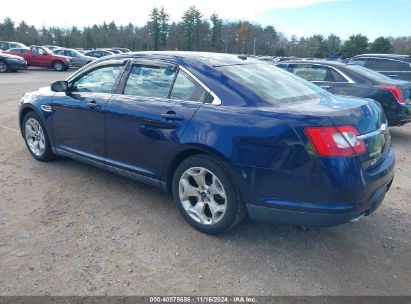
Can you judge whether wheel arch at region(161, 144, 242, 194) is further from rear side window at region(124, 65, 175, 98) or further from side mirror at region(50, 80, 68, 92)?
side mirror at region(50, 80, 68, 92)

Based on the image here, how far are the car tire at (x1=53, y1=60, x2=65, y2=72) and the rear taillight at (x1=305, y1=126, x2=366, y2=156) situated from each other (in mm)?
25513

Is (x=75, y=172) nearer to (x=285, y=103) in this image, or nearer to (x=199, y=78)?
(x=199, y=78)

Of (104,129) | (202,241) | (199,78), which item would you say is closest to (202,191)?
(202,241)

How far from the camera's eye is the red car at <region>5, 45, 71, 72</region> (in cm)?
2541

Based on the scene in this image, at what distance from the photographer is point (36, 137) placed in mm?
5418

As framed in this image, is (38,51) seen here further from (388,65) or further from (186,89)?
(186,89)

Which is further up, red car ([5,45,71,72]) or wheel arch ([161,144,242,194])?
red car ([5,45,71,72])

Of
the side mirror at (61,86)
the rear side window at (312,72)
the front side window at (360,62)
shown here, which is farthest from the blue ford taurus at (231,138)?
the front side window at (360,62)

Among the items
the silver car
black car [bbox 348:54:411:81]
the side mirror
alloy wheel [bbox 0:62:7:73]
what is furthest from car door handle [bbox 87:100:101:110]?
the silver car

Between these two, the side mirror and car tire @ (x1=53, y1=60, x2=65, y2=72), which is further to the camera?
car tire @ (x1=53, y1=60, x2=65, y2=72)

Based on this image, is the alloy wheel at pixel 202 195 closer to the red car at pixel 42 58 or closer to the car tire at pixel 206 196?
the car tire at pixel 206 196

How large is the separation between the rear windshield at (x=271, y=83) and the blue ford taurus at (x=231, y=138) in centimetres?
2

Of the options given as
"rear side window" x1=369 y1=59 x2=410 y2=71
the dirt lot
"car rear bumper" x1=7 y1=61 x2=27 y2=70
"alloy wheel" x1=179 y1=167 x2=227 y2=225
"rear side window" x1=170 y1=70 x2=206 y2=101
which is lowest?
the dirt lot

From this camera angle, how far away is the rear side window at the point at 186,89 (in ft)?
11.3
